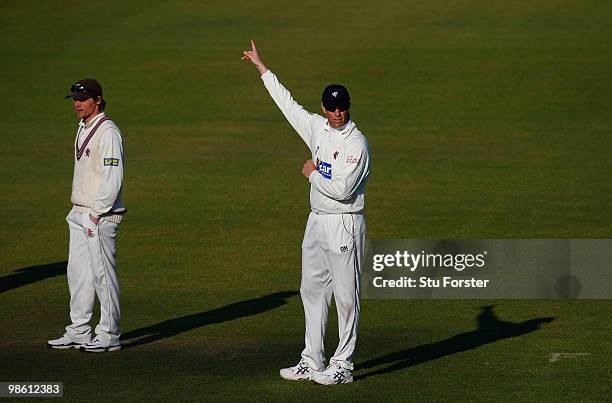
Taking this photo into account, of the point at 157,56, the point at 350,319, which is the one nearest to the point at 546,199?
the point at 350,319

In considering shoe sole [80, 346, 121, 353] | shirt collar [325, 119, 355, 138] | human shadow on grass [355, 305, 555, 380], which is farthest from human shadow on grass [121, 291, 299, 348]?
shirt collar [325, 119, 355, 138]

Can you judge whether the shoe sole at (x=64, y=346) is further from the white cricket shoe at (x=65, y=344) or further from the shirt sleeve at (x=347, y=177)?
the shirt sleeve at (x=347, y=177)

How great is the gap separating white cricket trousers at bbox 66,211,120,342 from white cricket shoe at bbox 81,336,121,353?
5cm

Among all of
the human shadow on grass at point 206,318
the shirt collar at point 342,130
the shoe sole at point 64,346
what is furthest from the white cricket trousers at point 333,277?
the shoe sole at point 64,346

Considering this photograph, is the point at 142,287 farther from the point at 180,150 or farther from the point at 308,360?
the point at 180,150

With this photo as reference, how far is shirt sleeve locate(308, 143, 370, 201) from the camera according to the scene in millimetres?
10672

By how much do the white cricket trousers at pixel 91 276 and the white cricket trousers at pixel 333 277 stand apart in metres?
2.01

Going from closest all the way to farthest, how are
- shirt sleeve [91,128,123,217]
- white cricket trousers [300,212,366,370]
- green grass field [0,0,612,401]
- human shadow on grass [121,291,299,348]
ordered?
white cricket trousers [300,212,366,370] → green grass field [0,0,612,401] → shirt sleeve [91,128,123,217] → human shadow on grass [121,291,299,348]

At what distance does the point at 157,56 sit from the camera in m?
28.6

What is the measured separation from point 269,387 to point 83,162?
9.42 feet

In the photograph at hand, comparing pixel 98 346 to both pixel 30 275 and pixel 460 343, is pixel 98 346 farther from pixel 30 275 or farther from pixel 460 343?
pixel 30 275

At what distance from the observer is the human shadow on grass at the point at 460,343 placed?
38.2 ft

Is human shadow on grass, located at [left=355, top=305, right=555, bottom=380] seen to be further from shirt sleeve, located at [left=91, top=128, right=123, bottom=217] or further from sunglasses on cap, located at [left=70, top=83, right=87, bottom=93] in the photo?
sunglasses on cap, located at [left=70, top=83, right=87, bottom=93]

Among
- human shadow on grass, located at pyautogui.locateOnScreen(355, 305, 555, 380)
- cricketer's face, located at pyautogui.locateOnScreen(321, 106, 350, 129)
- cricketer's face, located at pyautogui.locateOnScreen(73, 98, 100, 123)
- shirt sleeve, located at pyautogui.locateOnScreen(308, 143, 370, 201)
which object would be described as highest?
cricketer's face, located at pyautogui.locateOnScreen(73, 98, 100, 123)
